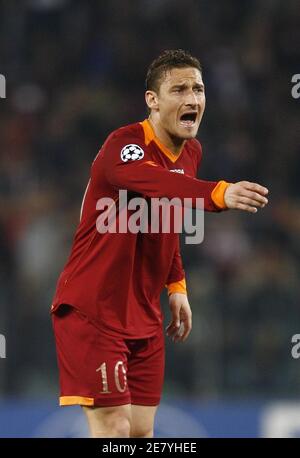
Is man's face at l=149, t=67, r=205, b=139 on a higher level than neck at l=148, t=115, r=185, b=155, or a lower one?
higher

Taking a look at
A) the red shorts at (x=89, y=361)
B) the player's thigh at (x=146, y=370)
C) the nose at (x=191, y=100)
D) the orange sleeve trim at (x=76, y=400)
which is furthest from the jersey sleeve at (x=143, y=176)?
the orange sleeve trim at (x=76, y=400)

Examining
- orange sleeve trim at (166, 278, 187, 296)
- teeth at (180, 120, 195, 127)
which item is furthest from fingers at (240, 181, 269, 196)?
orange sleeve trim at (166, 278, 187, 296)

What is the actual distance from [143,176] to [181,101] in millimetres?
447

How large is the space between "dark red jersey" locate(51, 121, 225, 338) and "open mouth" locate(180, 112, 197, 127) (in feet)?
0.48

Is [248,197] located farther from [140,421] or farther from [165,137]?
[140,421]

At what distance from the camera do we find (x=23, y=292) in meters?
7.64

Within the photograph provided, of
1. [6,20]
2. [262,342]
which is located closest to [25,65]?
[6,20]

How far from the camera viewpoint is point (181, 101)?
14.3ft

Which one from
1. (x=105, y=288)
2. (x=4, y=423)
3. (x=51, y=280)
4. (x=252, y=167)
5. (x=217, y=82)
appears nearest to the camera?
(x=105, y=288)

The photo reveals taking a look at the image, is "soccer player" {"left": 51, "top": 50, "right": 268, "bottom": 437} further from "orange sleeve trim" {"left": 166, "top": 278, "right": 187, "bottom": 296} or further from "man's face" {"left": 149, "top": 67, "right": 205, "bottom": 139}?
"orange sleeve trim" {"left": 166, "top": 278, "right": 187, "bottom": 296}

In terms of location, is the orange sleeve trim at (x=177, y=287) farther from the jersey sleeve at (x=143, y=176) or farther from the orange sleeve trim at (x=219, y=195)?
the orange sleeve trim at (x=219, y=195)

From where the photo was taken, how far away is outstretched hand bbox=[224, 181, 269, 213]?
3.73 metres

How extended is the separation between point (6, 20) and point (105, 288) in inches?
256
